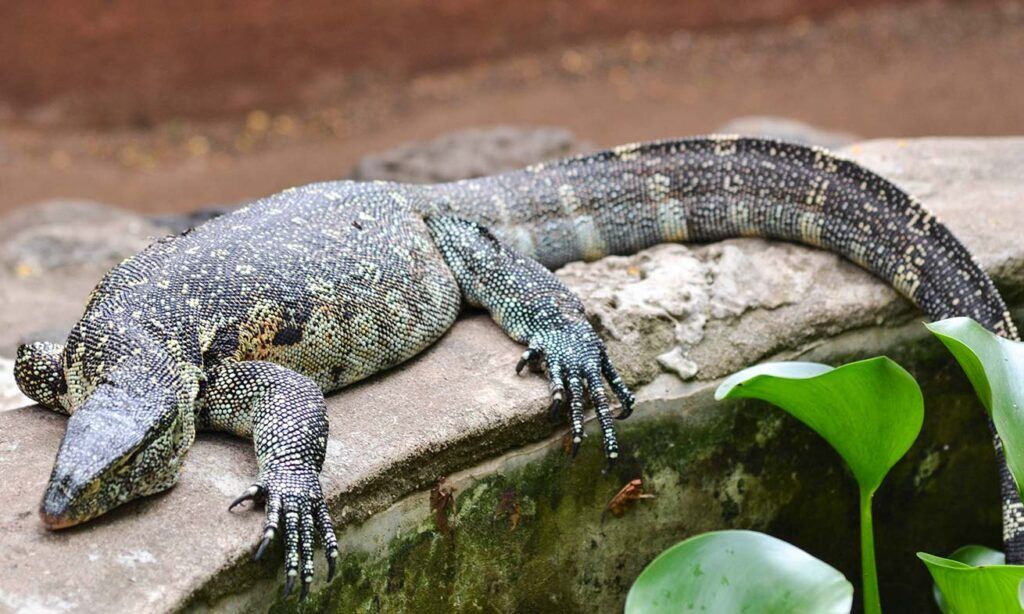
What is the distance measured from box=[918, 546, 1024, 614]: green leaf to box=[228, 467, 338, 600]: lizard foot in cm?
218

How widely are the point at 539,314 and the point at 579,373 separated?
45 cm

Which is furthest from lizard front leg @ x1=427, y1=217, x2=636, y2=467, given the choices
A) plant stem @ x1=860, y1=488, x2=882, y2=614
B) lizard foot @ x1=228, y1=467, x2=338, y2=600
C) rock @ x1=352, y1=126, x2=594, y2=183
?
rock @ x1=352, y1=126, x2=594, y2=183

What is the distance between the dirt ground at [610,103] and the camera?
1362 centimetres

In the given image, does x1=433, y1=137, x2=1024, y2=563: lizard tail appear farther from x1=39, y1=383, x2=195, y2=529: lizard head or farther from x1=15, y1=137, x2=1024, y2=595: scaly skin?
x1=39, y1=383, x2=195, y2=529: lizard head

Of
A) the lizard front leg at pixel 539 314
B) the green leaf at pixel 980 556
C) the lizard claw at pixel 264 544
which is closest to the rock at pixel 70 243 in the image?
the lizard front leg at pixel 539 314

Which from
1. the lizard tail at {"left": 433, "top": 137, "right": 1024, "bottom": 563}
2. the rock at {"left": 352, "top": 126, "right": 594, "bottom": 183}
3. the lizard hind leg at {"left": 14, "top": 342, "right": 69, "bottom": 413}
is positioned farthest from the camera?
the rock at {"left": 352, "top": 126, "right": 594, "bottom": 183}

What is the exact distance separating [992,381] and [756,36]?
44.9 ft

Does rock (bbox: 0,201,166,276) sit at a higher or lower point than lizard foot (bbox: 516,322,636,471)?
lower

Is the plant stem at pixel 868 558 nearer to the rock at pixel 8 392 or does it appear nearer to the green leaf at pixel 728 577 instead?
the green leaf at pixel 728 577

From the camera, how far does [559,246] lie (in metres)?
6.17

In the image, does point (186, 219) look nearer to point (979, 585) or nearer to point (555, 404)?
point (555, 404)

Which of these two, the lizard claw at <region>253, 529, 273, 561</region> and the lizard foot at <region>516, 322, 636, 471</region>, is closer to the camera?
the lizard claw at <region>253, 529, 273, 561</region>

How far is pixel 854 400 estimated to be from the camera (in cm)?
414

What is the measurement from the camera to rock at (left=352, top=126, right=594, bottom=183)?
10.6 m
